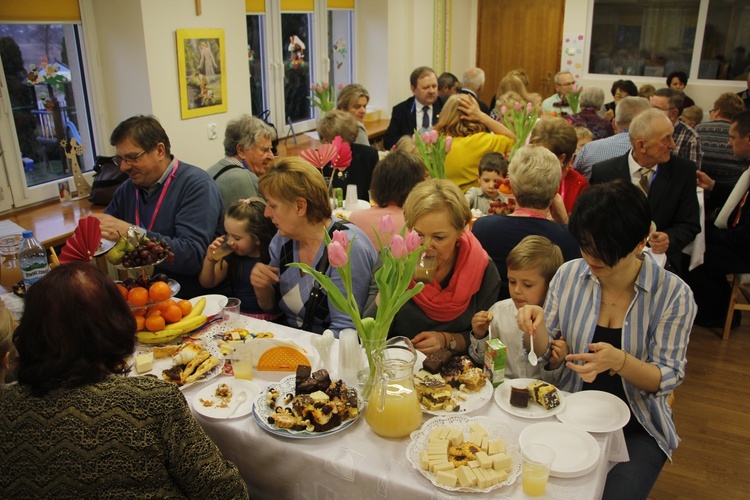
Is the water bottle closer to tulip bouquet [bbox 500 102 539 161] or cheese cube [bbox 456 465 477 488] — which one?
cheese cube [bbox 456 465 477 488]

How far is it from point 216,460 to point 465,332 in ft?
3.52

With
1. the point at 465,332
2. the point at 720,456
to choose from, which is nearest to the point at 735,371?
the point at 720,456

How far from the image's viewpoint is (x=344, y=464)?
1607mm

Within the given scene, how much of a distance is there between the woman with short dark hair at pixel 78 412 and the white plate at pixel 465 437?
58 centimetres

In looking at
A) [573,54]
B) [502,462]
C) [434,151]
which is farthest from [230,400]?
[573,54]

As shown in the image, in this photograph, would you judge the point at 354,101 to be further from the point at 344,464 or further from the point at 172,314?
the point at 344,464

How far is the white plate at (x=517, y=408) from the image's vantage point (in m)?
1.76

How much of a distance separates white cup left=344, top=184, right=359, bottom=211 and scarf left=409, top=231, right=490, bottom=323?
5.92 feet

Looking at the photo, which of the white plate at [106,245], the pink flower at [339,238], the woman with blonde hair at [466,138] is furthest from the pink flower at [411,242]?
the woman with blonde hair at [466,138]

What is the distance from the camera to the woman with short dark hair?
1.37 meters

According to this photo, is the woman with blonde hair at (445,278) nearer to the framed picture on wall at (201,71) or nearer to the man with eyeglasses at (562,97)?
the framed picture on wall at (201,71)

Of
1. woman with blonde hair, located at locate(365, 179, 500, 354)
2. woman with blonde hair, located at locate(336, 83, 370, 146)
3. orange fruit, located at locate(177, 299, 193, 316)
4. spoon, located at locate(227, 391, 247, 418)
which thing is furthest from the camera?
woman with blonde hair, located at locate(336, 83, 370, 146)

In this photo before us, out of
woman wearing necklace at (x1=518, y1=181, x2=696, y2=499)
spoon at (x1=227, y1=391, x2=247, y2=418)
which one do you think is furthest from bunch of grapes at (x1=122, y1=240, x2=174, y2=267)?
woman wearing necklace at (x1=518, y1=181, x2=696, y2=499)

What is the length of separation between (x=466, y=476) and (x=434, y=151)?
8.12ft
